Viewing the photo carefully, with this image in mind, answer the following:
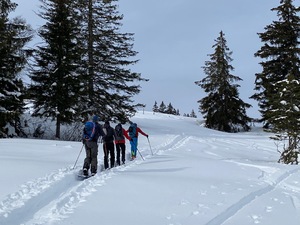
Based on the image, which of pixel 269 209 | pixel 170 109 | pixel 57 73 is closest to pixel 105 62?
pixel 57 73

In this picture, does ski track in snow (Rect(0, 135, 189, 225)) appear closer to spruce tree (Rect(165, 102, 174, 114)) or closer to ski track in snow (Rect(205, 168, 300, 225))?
ski track in snow (Rect(205, 168, 300, 225))

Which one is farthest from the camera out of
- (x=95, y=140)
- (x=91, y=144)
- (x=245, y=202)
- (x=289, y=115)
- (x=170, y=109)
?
(x=170, y=109)

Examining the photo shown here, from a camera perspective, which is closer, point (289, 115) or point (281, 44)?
point (289, 115)

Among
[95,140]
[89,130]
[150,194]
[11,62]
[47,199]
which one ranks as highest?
[11,62]

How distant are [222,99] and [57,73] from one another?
22.2 m

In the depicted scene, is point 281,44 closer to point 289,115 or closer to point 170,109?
point 289,115

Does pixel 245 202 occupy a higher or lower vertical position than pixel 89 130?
lower

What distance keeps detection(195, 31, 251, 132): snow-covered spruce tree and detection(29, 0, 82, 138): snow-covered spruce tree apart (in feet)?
67.4

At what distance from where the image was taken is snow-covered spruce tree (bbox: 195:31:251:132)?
37.6 meters

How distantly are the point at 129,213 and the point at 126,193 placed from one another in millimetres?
1439

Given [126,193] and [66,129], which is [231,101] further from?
[126,193]

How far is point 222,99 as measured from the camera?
3809 cm

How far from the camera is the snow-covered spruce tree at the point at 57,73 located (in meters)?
21.0

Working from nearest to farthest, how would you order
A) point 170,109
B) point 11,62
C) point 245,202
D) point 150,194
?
point 245,202 → point 150,194 → point 11,62 → point 170,109
